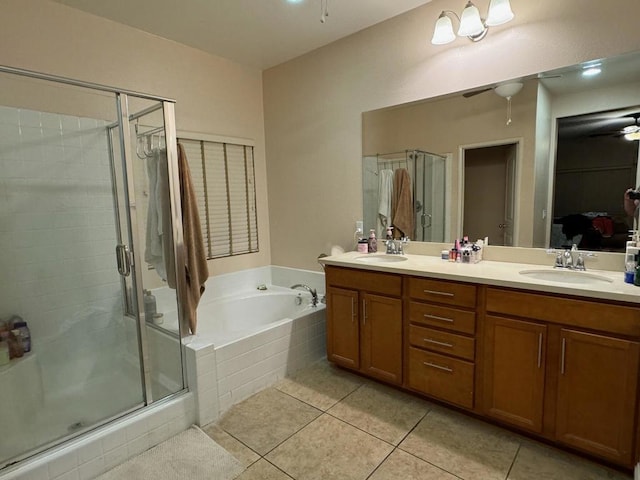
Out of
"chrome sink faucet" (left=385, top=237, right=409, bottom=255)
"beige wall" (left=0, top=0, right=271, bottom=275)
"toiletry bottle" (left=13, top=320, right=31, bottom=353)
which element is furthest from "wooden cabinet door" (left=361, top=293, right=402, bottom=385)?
"toiletry bottle" (left=13, top=320, right=31, bottom=353)

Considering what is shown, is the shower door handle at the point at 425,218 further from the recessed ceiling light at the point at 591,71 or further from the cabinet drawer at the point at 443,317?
the recessed ceiling light at the point at 591,71

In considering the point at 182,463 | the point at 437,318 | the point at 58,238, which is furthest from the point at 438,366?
the point at 58,238

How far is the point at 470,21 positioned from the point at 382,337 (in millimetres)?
1943

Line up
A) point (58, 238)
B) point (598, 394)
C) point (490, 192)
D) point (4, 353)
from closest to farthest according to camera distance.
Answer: point (598, 394) < point (4, 353) < point (490, 192) < point (58, 238)

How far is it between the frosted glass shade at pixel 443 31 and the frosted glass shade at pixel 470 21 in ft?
0.28

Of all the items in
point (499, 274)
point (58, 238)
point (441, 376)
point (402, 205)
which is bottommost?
point (441, 376)

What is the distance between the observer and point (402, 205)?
8.49 ft

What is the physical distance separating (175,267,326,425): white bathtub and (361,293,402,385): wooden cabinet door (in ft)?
1.75

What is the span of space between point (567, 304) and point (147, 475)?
6.90ft

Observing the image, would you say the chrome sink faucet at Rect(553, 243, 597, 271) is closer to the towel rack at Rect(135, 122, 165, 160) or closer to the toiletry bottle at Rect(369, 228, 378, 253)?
the toiletry bottle at Rect(369, 228, 378, 253)

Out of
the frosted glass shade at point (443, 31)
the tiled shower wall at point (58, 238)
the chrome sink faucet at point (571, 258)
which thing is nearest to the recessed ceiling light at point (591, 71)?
the frosted glass shade at point (443, 31)

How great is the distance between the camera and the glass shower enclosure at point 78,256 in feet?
6.54

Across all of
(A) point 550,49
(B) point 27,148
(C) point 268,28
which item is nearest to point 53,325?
(B) point 27,148

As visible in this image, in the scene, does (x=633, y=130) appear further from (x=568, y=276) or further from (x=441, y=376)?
(x=441, y=376)
